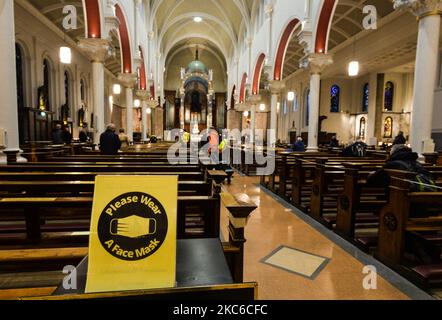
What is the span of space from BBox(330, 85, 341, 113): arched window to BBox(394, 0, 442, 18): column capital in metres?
15.2

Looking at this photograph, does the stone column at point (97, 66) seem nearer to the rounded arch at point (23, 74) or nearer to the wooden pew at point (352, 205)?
the rounded arch at point (23, 74)

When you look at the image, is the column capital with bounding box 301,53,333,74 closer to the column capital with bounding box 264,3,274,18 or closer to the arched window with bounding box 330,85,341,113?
the column capital with bounding box 264,3,274,18

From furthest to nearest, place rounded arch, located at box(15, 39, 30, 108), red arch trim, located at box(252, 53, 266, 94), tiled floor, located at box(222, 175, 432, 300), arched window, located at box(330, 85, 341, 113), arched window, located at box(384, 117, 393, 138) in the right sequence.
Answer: arched window, located at box(330, 85, 341, 113) < arched window, located at box(384, 117, 393, 138) < red arch trim, located at box(252, 53, 266, 94) < rounded arch, located at box(15, 39, 30, 108) < tiled floor, located at box(222, 175, 432, 300)

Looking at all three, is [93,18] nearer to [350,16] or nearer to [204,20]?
[350,16]

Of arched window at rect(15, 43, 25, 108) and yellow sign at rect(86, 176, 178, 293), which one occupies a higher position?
arched window at rect(15, 43, 25, 108)

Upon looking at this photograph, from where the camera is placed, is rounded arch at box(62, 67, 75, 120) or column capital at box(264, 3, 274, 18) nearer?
column capital at box(264, 3, 274, 18)

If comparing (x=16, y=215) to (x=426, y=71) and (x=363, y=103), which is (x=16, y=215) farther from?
(x=363, y=103)

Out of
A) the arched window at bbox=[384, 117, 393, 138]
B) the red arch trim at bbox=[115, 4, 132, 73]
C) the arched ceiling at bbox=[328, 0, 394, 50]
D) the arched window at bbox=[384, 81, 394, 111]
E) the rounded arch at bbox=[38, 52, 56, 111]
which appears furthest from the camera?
the arched window at bbox=[384, 81, 394, 111]

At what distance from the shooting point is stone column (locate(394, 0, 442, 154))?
17.6 ft

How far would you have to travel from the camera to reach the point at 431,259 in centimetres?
305

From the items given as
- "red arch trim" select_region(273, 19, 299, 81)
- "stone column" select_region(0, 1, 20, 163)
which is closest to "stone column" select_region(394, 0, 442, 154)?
"red arch trim" select_region(273, 19, 299, 81)

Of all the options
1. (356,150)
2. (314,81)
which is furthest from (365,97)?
(356,150)

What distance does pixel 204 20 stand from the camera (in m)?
25.3
